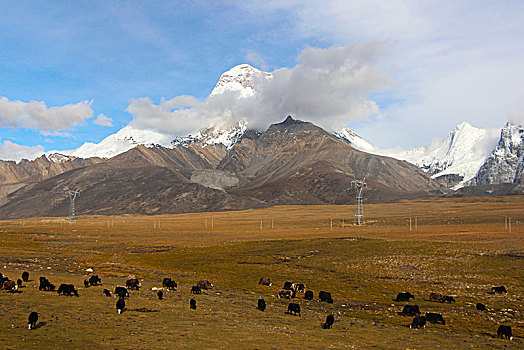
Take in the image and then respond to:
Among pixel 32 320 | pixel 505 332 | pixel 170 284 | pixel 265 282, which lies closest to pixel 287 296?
pixel 265 282

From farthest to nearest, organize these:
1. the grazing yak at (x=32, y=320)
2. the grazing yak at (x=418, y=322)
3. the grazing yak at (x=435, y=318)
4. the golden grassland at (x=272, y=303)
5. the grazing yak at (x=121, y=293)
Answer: the grazing yak at (x=121, y=293) < the grazing yak at (x=435, y=318) < the grazing yak at (x=418, y=322) < the golden grassland at (x=272, y=303) < the grazing yak at (x=32, y=320)

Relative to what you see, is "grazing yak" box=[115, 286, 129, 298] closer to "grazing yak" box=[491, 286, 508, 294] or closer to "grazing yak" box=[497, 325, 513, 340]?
"grazing yak" box=[497, 325, 513, 340]

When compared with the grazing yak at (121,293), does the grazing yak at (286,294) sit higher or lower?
lower

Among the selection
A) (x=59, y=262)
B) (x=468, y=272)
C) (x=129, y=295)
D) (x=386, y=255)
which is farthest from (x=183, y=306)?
(x=386, y=255)

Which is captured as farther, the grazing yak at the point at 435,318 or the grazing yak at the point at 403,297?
the grazing yak at the point at 403,297

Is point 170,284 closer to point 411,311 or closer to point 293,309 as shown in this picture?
point 293,309

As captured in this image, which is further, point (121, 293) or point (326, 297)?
point (326, 297)

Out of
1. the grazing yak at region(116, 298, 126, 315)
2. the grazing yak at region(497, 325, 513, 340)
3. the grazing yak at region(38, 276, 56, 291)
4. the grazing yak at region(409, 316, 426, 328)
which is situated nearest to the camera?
the grazing yak at region(497, 325, 513, 340)

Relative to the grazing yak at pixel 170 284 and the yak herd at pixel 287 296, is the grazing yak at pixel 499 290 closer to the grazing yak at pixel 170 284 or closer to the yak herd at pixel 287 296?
the yak herd at pixel 287 296

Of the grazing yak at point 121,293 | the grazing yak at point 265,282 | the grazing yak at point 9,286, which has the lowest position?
the grazing yak at point 265,282

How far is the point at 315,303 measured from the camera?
28828 mm

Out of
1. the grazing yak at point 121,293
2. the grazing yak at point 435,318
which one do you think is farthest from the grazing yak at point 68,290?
the grazing yak at point 435,318

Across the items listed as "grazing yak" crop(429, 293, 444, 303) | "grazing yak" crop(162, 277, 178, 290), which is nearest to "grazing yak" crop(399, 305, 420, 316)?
"grazing yak" crop(429, 293, 444, 303)

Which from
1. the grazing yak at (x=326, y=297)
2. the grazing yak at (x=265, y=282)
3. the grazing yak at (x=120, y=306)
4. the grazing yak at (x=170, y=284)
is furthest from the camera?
the grazing yak at (x=265, y=282)
